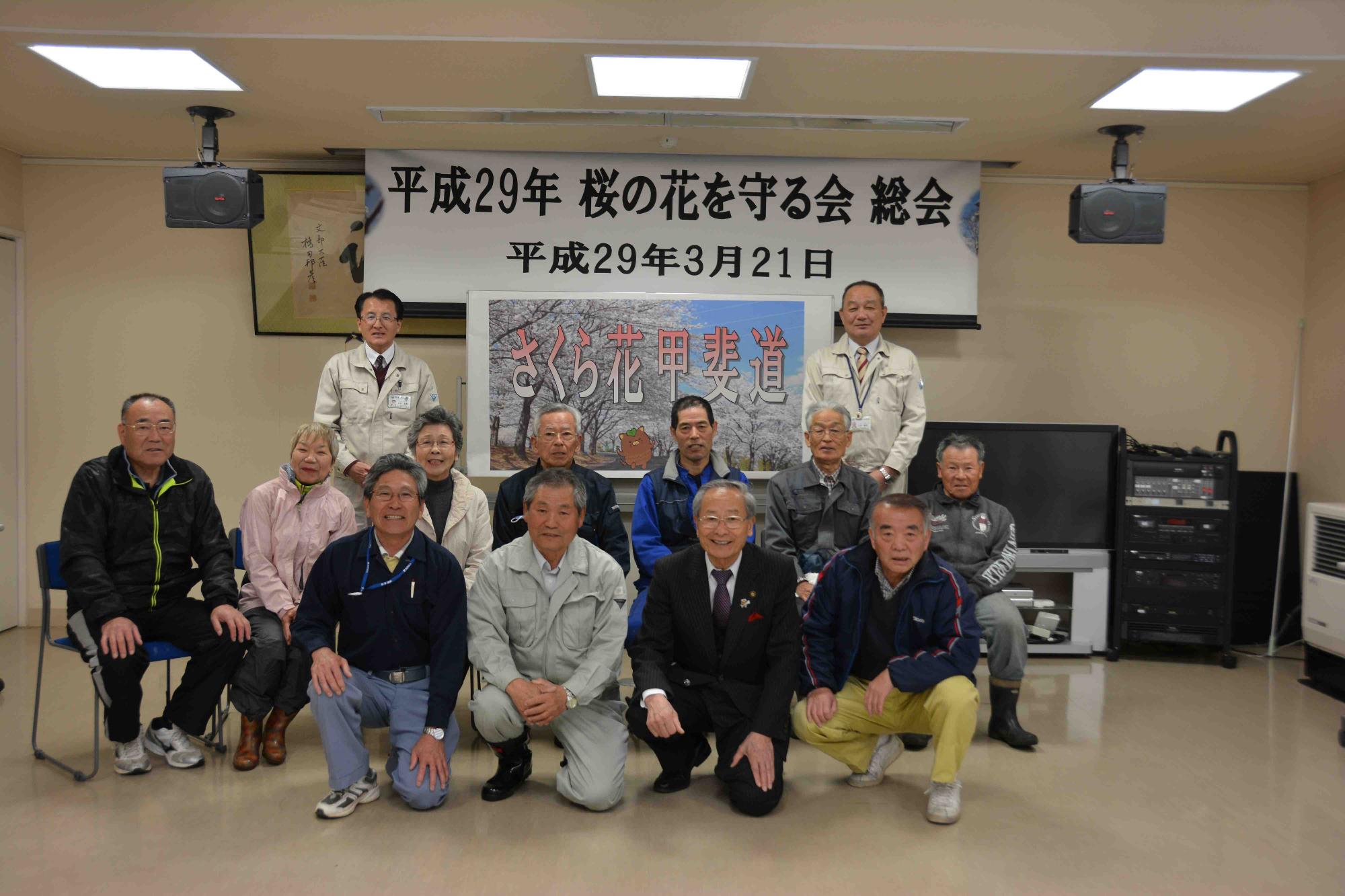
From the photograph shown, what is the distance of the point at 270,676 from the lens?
342cm

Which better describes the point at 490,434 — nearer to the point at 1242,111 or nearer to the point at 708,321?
the point at 708,321

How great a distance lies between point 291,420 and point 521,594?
2.96 metres

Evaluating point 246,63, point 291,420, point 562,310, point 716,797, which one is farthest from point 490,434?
point 716,797

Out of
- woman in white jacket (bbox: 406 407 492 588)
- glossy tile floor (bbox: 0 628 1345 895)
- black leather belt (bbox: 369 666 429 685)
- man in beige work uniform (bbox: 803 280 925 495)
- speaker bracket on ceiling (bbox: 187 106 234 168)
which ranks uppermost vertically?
speaker bracket on ceiling (bbox: 187 106 234 168)

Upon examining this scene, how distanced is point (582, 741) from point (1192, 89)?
3446 millimetres

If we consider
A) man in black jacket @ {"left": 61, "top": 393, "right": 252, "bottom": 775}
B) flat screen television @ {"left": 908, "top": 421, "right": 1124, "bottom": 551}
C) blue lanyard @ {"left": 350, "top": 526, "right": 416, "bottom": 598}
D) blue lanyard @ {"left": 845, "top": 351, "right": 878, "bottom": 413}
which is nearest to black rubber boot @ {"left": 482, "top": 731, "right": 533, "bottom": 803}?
blue lanyard @ {"left": 350, "top": 526, "right": 416, "bottom": 598}

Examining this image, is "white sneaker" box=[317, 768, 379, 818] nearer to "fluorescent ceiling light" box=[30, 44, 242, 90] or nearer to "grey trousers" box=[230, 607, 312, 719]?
"grey trousers" box=[230, 607, 312, 719]

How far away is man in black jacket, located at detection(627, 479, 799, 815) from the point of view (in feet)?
10.1

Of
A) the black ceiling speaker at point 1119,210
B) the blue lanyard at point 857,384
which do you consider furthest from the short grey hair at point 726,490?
the black ceiling speaker at point 1119,210

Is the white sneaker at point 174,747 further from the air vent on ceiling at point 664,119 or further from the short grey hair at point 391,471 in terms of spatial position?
the air vent on ceiling at point 664,119

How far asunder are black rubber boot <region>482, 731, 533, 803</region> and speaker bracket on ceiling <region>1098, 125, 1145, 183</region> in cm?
365

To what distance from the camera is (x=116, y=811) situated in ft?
9.88

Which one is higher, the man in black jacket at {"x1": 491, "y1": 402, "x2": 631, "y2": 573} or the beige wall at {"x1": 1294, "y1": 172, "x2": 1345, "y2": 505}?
the beige wall at {"x1": 1294, "y1": 172, "x2": 1345, "y2": 505}

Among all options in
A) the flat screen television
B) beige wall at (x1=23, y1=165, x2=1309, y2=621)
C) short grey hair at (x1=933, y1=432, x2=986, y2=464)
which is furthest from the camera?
beige wall at (x1=23, y1=165, x2=1309, y2=621)
